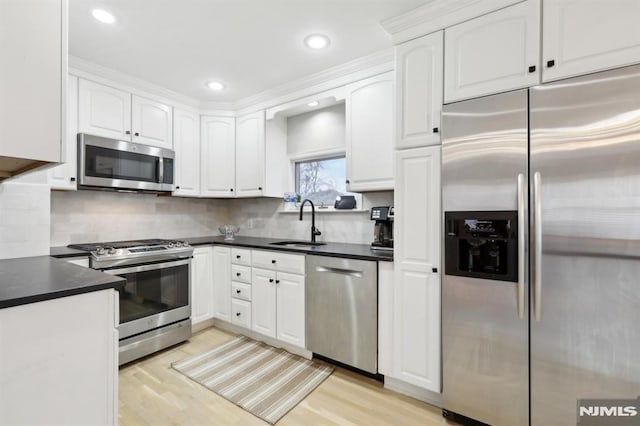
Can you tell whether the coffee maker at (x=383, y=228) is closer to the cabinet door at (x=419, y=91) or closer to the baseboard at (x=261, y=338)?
the cabinet door at (x=419, y=91)

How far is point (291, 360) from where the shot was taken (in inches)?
98.1

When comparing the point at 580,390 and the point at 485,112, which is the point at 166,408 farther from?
the point at 485,112

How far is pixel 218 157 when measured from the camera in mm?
3473

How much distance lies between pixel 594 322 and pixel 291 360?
2033mm

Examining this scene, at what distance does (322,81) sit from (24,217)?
8.07ft

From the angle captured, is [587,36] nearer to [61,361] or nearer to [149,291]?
[61,361]

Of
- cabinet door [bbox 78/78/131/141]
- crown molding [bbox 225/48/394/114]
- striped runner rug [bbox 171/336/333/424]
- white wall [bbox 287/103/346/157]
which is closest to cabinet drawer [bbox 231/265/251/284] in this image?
striped runner rug [bbox 171/336/333/424]

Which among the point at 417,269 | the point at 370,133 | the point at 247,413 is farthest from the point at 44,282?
the point at 370,133

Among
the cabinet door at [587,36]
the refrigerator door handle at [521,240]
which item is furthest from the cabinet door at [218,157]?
the cabinet door at [587,36]

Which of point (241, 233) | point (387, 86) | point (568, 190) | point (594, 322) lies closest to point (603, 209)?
point (568, 190)

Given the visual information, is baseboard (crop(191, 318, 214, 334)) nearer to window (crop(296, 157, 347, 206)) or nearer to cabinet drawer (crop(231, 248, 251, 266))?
cabinet drawer (crop(231, 248, 251, 266))

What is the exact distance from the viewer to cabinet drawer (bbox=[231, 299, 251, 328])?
2.87 m

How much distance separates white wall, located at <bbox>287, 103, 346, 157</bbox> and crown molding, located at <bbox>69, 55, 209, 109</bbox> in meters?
1.20

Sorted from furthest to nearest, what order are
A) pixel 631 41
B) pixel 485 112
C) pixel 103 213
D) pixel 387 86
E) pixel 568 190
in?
pixel 103 213
pixel 387 86
pixel 485 112
pixel 568 190
pixel 631 41
